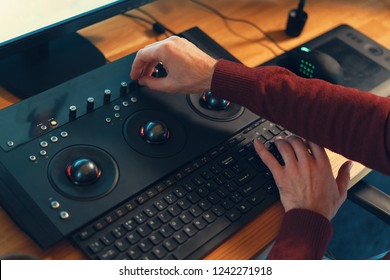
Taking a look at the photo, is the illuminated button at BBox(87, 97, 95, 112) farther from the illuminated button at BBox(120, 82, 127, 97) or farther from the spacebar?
the spacebar

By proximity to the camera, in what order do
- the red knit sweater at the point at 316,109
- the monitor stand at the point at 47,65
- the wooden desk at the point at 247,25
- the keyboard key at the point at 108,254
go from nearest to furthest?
the keyboard key at the point at 108,254, the red knit sweater at the point at 316,109, the monitor stand at the point at 47,65, the wooden desk at the point at 247,25

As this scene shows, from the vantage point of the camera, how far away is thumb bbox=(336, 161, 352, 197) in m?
0.82

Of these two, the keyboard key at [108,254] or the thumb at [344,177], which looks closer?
the keyboard key at [108,254]

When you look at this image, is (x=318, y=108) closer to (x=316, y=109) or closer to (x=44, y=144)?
(x=316, y=109)

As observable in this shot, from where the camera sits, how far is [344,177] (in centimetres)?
82

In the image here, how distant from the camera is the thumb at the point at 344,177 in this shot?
32.1 inches

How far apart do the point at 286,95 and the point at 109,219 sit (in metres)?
0.31

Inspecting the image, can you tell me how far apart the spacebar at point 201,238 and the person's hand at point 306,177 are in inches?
3.9

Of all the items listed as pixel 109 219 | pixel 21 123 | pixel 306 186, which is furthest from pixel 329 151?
pixel 21 123

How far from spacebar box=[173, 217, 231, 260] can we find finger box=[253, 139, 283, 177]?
112 mm

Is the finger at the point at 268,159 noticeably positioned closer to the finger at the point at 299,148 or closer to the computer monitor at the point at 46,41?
the finger at the point at 299,148

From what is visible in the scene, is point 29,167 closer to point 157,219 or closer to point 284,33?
point 157,219

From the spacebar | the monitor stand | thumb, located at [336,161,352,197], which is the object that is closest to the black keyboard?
the spacebar

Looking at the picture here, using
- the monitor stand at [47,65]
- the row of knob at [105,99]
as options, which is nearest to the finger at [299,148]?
the row of knob at [105,99]
